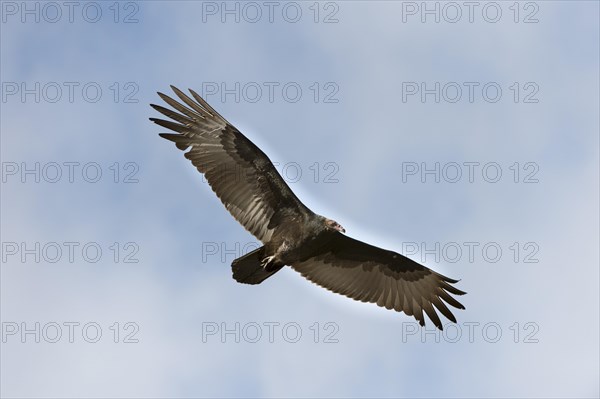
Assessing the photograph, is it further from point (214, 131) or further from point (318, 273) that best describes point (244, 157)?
point (318, 273)

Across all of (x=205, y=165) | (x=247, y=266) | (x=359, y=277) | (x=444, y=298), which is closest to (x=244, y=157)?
(x=205, y=165)

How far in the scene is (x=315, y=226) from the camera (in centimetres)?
1728

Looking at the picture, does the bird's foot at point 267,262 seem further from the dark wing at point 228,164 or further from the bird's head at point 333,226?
the bird's head at point 333,226

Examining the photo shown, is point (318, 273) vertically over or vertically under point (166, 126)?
under

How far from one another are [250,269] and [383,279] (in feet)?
9.68

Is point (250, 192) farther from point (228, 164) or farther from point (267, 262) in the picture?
point (267, 262)

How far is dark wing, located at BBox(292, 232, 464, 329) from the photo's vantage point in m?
18.4

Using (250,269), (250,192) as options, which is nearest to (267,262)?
(250,269)

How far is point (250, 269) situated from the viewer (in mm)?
16922

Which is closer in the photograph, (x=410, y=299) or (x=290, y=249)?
(x=290, y=249)

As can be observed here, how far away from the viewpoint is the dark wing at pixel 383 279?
18438 mm

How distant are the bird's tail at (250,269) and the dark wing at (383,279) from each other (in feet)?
4.72

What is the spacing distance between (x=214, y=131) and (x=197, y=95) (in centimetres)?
67

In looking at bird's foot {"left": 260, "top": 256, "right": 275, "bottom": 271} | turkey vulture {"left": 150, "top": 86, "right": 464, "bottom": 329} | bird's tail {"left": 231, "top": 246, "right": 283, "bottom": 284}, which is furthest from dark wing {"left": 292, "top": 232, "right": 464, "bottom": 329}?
bird's tail {"left": 231, "top": 246, "right": 283, "bottom": 284}
